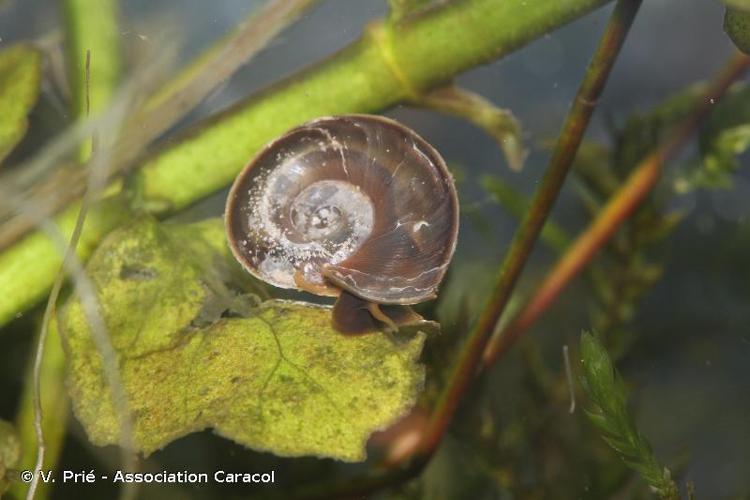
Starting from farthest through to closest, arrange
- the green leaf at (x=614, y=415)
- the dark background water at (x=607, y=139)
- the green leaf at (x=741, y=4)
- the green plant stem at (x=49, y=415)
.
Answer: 1. the dark background water at (x=607, y=139)
2. the green plant stem at (x=49, y=415)
3. the green leaf at (x=614, y=415)
4. the green leaf at (x=741, y=4)

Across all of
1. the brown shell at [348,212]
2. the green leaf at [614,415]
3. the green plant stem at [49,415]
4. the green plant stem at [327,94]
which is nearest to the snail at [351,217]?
the brown shell at [348,212]

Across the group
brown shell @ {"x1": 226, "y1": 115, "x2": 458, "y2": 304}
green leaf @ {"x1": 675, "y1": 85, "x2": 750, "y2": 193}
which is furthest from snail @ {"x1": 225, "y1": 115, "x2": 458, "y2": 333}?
green leaf @ {"x1": 675, "y1": 85, "x2": 750, "y2": 193}

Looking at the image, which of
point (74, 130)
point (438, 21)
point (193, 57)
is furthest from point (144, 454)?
point (438, 21)

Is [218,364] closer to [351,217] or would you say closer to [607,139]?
[351,217]

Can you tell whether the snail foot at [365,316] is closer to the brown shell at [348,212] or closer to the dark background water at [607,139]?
the brown shell at [348,212]

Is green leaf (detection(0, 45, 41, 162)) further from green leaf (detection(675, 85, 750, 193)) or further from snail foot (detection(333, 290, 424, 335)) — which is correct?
green leaf (detection(675, 85, 750, 193))

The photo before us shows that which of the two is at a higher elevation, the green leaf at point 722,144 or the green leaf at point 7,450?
the green leaf at point 7,450
